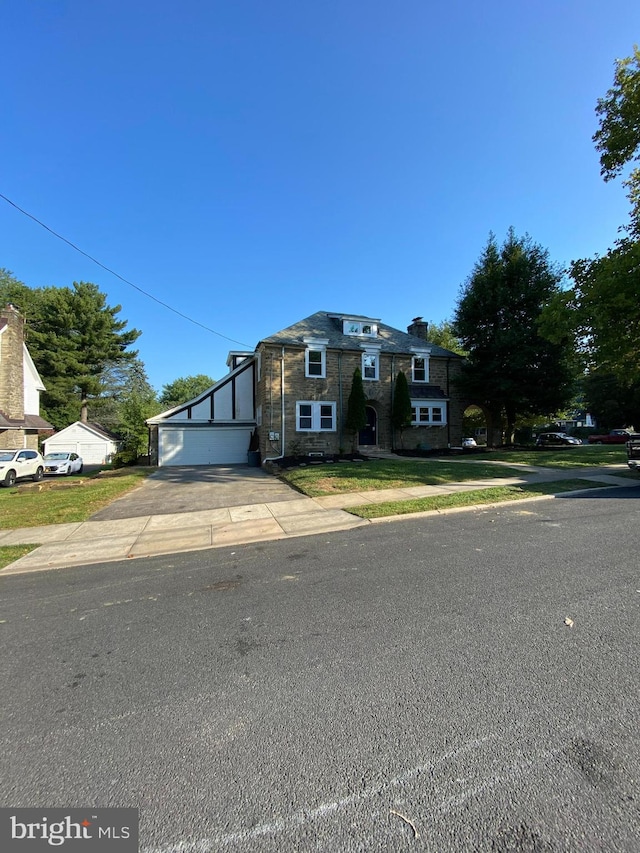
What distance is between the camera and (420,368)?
24.1 m

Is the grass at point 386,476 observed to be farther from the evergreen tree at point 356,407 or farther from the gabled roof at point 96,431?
the gabled roof at point 96,431

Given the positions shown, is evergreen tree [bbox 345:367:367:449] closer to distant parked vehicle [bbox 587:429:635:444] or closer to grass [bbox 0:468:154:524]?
grass [bbox 0:468:154:524]

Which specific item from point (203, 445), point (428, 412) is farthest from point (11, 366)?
point (428, 412)

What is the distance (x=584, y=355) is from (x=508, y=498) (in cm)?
1202

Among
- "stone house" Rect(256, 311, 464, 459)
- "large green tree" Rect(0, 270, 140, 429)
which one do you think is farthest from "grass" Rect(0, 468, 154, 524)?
"large green tree" Rect(0, 270, 140, 429)

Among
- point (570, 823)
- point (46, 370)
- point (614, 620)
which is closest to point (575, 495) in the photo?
point (614, 620)

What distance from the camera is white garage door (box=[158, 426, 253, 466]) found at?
23391mm

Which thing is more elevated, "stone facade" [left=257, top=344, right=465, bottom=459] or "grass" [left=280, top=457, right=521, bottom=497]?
"stone facade" [left=257, top=344, right=465, bottom=459]

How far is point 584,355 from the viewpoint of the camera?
1761 centimetres

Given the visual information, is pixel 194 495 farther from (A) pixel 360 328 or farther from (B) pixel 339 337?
(A) pixel 360 328

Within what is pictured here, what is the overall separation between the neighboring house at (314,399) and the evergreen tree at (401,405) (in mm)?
721

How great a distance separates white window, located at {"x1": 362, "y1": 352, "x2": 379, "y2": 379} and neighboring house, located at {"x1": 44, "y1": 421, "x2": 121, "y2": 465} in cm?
2842

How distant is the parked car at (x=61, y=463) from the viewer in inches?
944

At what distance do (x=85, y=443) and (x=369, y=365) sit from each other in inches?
1236
